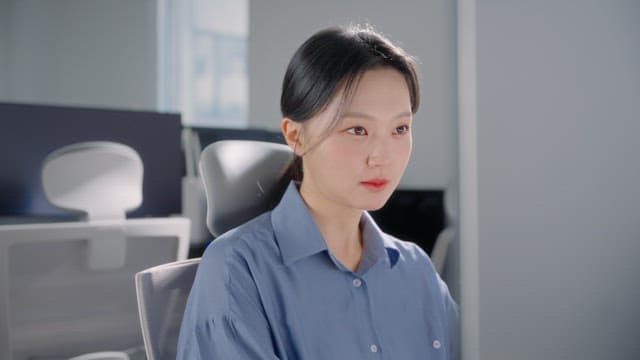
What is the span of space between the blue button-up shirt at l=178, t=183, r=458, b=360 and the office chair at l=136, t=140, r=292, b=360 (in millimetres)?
63

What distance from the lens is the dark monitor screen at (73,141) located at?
1.79m

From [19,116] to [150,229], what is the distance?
2.60 ft

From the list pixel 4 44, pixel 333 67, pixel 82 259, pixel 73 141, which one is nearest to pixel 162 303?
pixel 333 67

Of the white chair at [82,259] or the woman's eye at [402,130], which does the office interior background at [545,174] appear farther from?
the white chair at [82,259]

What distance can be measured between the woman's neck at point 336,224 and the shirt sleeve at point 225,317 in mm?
128

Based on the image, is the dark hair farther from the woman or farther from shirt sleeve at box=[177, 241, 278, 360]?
shirt sleeve at box=[177, 241, 278, 360]

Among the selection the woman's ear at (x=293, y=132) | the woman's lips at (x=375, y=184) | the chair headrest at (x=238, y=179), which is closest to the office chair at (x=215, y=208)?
the chair headrest at (x=238, y=179)

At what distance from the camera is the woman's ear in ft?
2.28

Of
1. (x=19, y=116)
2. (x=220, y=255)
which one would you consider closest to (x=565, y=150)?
(x=220, y=255)

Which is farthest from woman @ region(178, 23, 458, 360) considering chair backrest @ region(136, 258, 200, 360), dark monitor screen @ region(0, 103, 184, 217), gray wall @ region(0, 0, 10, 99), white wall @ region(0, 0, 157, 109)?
gray wall @ region(0, 0, 10, 99)

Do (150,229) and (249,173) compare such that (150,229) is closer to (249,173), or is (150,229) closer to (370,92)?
(249,173)

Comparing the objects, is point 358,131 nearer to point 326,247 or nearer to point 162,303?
point 326,247

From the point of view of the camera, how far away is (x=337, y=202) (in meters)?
0.71

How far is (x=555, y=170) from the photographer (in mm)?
419
